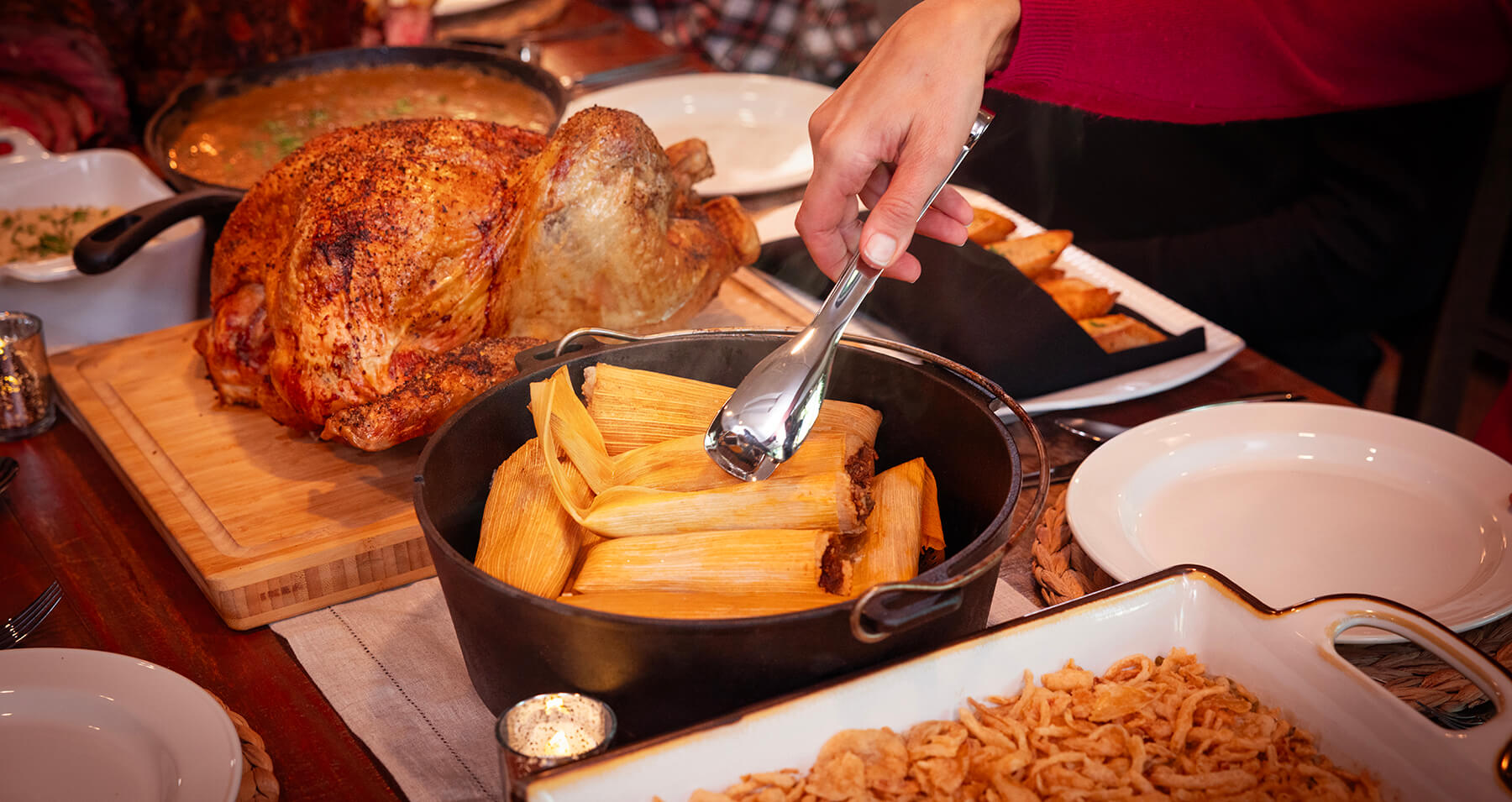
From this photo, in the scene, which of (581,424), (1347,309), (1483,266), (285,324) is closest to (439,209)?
(285,324)

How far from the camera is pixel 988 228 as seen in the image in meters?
1.77

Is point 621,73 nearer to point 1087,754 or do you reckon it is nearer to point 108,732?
point 108,732

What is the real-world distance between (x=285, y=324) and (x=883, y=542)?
2.61 ft

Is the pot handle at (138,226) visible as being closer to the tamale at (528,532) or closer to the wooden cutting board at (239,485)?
the wooden cutting board at (239,485)

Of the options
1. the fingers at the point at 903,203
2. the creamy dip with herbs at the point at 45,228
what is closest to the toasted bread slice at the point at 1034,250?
the fingers at the point at 903,203

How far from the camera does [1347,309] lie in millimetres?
2121

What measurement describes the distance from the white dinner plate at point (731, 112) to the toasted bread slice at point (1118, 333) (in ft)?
2.76

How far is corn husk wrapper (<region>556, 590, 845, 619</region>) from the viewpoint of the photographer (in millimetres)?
847

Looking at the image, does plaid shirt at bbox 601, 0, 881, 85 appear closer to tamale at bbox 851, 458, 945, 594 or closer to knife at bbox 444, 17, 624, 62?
knife at bbox 444, 17, 624, 62

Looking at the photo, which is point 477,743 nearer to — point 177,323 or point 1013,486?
point 1013,486

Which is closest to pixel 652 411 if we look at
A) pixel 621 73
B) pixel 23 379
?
pixel 23 379

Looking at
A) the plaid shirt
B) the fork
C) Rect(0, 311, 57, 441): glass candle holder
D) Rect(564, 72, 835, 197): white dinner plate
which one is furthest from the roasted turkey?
the plaid shirt

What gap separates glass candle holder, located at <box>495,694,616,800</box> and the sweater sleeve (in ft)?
3.25

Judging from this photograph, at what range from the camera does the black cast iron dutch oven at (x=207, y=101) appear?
1470 millimetres
